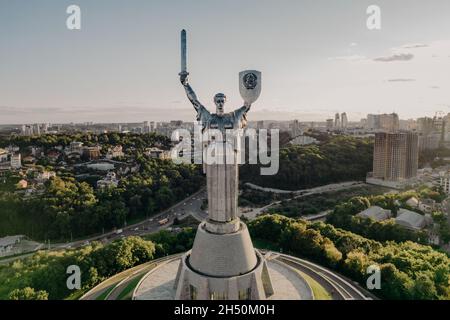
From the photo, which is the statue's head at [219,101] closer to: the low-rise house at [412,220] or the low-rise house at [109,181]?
the low-rise house at [412,220]

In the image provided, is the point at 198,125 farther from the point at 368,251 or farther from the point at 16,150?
the point at 16,150

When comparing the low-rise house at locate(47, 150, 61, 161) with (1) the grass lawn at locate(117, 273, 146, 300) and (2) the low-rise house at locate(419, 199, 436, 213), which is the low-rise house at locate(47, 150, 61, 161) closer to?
(1) the grass lawn at locate(117, 273, 146, 300)

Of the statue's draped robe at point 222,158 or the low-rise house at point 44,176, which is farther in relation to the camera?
the low-rise house at point 44,176

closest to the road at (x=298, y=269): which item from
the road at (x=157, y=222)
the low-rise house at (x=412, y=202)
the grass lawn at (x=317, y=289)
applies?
the grass lawn at (x=317, y=289)

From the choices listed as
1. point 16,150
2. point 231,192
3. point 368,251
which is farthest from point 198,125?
point 16,150

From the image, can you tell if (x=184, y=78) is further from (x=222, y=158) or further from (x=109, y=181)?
(x=109, y=181)

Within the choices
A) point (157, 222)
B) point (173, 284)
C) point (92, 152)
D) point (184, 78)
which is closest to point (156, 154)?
point (92, 152)

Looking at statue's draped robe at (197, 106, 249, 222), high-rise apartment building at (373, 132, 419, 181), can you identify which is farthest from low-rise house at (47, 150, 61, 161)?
high-rise apartment building at (373, 132, 419, 181)
